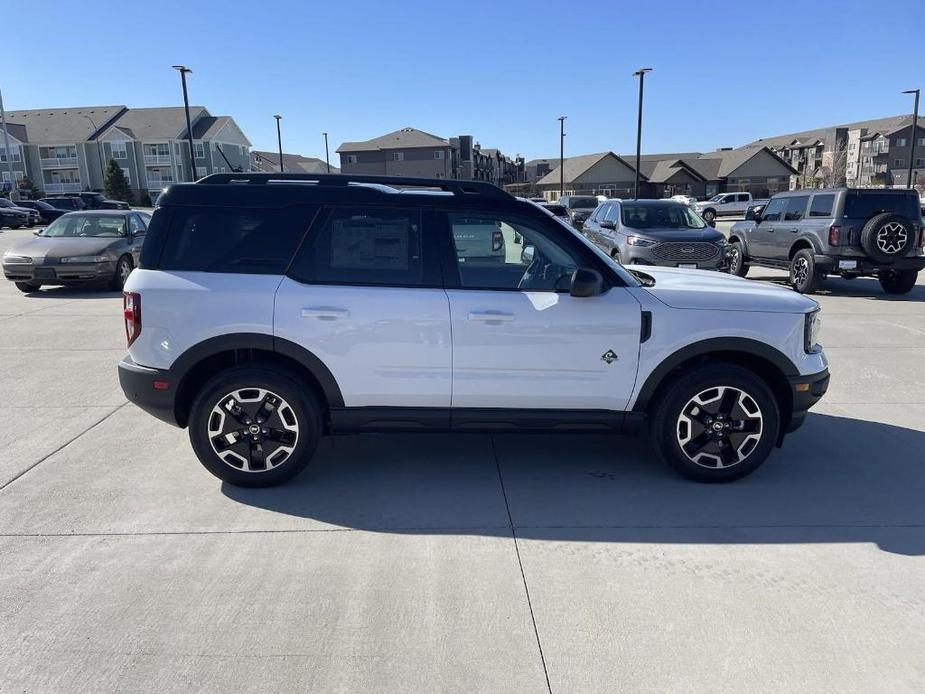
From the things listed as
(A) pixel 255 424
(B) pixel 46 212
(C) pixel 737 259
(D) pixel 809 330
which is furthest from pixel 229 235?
(B) pixel 46 212

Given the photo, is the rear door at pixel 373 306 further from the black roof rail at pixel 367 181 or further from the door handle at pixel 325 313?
the black roof rail at pixel 367 181

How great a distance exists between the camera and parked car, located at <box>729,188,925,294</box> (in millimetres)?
11266

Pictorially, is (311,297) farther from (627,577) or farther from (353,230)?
(627,577)

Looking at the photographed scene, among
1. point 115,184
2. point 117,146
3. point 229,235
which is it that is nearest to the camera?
point 229,235

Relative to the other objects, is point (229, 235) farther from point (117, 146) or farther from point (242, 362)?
point (117, 146)

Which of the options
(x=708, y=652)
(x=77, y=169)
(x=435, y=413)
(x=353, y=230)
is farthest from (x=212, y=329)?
(x=77, y=169)

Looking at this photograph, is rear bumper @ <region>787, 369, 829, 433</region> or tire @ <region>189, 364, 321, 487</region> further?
rear bumper @ <region>787, 369, 829, 433</region>

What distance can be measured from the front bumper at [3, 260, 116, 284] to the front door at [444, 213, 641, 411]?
10420 mm

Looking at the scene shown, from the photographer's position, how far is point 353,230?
4.19 m

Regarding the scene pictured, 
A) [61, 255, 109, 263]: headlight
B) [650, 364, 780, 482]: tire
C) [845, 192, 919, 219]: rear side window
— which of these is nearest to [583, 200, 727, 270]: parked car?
[845, 192, 919, 219]: rear side window

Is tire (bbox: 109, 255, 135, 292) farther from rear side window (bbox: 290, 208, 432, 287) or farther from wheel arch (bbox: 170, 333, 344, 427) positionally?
rear side window (bbox: 290, 208, 432, 287)

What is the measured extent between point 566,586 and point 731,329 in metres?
1.97

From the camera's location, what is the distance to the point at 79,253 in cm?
1214

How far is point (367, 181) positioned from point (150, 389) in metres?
1.94
